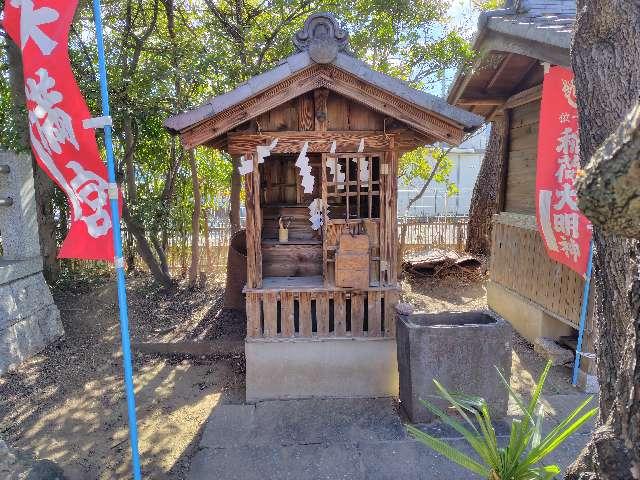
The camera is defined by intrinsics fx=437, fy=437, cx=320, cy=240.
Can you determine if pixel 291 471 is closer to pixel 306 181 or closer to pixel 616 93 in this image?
pixel 306 181

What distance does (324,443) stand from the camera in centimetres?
434

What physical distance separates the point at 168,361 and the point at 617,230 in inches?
251

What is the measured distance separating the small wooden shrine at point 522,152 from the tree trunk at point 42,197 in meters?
7.64

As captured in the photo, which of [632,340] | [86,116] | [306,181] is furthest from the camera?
[306,181]

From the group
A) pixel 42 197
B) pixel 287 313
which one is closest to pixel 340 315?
pixel 287 313

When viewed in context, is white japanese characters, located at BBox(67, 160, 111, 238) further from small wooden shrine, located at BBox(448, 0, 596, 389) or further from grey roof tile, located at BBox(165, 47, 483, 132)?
small wooden shrine, located at BBox(448, 0, 596, 389)

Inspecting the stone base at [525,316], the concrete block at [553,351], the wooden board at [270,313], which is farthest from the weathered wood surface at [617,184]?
the stone base at [525,316]

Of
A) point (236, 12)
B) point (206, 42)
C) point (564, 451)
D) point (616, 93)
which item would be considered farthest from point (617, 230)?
point (236, 12)

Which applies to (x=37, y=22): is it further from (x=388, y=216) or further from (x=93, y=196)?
(x=388, y=216)

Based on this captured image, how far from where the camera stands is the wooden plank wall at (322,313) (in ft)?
17.0

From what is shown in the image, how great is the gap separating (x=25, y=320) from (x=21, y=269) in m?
0.75

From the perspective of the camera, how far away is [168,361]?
6.57m

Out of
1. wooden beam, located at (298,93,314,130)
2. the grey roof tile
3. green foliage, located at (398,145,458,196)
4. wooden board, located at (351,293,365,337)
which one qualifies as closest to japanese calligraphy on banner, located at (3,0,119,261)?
the grey roof tile

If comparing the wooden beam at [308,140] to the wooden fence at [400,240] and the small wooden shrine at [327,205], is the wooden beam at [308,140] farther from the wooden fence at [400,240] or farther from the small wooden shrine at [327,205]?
the wooden fence at [400,240]
